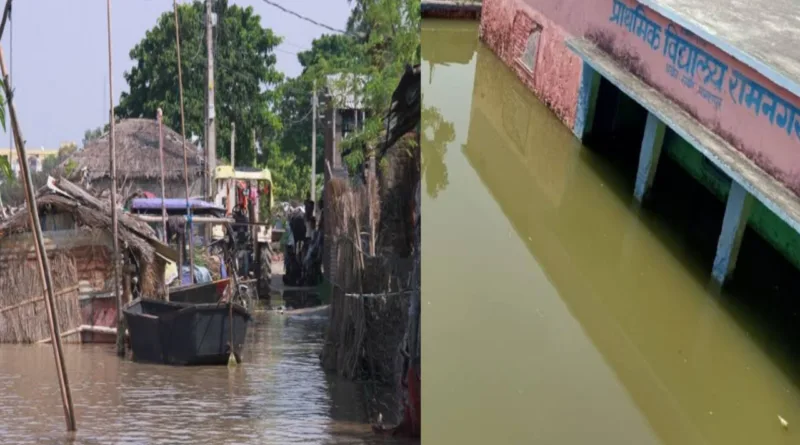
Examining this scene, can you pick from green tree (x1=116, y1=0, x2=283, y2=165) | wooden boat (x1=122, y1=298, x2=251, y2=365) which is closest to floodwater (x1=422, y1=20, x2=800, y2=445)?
wooden boat (x1=122, y1=298, x2=251, y2=365)

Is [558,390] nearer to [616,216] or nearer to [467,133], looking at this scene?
[616,216]

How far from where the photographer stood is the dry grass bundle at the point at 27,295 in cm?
2012

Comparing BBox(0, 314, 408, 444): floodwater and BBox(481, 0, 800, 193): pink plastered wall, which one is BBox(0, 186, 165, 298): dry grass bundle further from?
BBox(481, 0, 800, 193): pink plastered wall

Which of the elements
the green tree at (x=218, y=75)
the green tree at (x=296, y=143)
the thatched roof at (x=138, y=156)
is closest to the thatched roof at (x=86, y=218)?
the thatched roof at (x=138, y=156)

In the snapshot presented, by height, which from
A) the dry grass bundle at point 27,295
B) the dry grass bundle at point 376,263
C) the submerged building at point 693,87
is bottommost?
the dry grass bundle at point 27,295

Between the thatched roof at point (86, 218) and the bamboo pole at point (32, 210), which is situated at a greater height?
the bamboo pole at point (32, 210)

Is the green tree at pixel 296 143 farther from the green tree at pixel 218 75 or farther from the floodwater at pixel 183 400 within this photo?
the floodwater at pixel 183 400

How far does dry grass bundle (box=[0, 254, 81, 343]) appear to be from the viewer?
20125 mm

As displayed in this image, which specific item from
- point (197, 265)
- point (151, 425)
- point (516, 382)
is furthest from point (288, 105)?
point (516, 382)

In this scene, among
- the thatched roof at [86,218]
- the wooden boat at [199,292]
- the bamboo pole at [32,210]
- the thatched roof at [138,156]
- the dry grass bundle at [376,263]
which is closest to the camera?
the bamboo pole at [32,210]

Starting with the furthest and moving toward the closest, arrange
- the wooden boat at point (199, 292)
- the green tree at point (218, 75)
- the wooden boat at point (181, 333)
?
1. the green tree at point (218, 75)
2. the wooden boat at point (199, 292)
3. the wooden boat at point (181, 333)

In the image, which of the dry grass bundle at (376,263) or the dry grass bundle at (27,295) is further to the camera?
the dry grass bundle at (27,295)

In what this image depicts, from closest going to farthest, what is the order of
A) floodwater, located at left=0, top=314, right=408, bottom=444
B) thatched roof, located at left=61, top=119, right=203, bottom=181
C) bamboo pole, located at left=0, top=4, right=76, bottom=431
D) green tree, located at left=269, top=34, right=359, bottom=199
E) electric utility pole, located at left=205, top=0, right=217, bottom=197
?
1. bamboo pole, located at left=0, top=4, right=76, bottom=431
2. floodwater, located at left=0, top=314, right=408, bottom=444
3. electric utility pole, located at left=205, top=0, right=217, bottom=197
4. thatched roof, located at left=61, top=119, right=203, bottom=181
5. green tree, located at left=269, top=34, right=359, bottom=199

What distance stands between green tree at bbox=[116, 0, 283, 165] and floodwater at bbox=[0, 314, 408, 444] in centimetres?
2033
